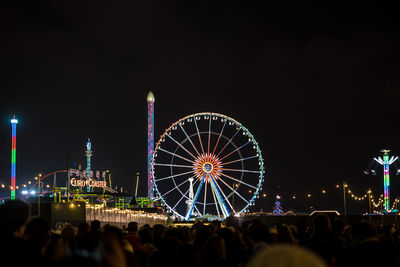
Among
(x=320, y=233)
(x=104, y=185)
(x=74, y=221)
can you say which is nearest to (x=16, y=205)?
(x=320, y=233)

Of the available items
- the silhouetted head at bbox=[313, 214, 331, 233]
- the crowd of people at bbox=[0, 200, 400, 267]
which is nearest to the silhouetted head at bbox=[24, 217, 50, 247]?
the crowd of people at bbox=[0, 200, 400, 267]

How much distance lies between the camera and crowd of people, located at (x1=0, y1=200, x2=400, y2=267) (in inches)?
115

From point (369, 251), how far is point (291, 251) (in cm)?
249

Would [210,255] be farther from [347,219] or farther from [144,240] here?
[347,219]

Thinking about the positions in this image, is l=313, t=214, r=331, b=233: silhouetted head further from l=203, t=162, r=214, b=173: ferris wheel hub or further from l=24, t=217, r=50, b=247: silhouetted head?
l=203, t=162, r=214, b=173: ferris wheel hub

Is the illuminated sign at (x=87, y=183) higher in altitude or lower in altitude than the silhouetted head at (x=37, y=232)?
higher

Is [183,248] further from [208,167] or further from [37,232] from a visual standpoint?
[208,167]

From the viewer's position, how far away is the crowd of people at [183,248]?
292 cm

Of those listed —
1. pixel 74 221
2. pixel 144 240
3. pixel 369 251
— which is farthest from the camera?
pixel 74 221

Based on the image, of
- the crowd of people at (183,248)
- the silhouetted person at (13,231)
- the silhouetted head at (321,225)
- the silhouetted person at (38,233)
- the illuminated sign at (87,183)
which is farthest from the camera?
the illuminated sign at (87,183)

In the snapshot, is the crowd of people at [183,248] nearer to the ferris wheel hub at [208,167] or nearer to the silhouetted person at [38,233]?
the silhouetted person at [38,233]

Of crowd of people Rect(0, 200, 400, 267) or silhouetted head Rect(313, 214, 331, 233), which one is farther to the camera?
silhouetted head Rect(313, 214, 331, 233)

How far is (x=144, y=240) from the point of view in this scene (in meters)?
11.8

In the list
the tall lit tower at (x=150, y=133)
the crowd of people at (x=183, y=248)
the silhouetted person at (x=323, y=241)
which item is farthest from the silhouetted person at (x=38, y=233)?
the tall lit tower at (x=150, y=133)
